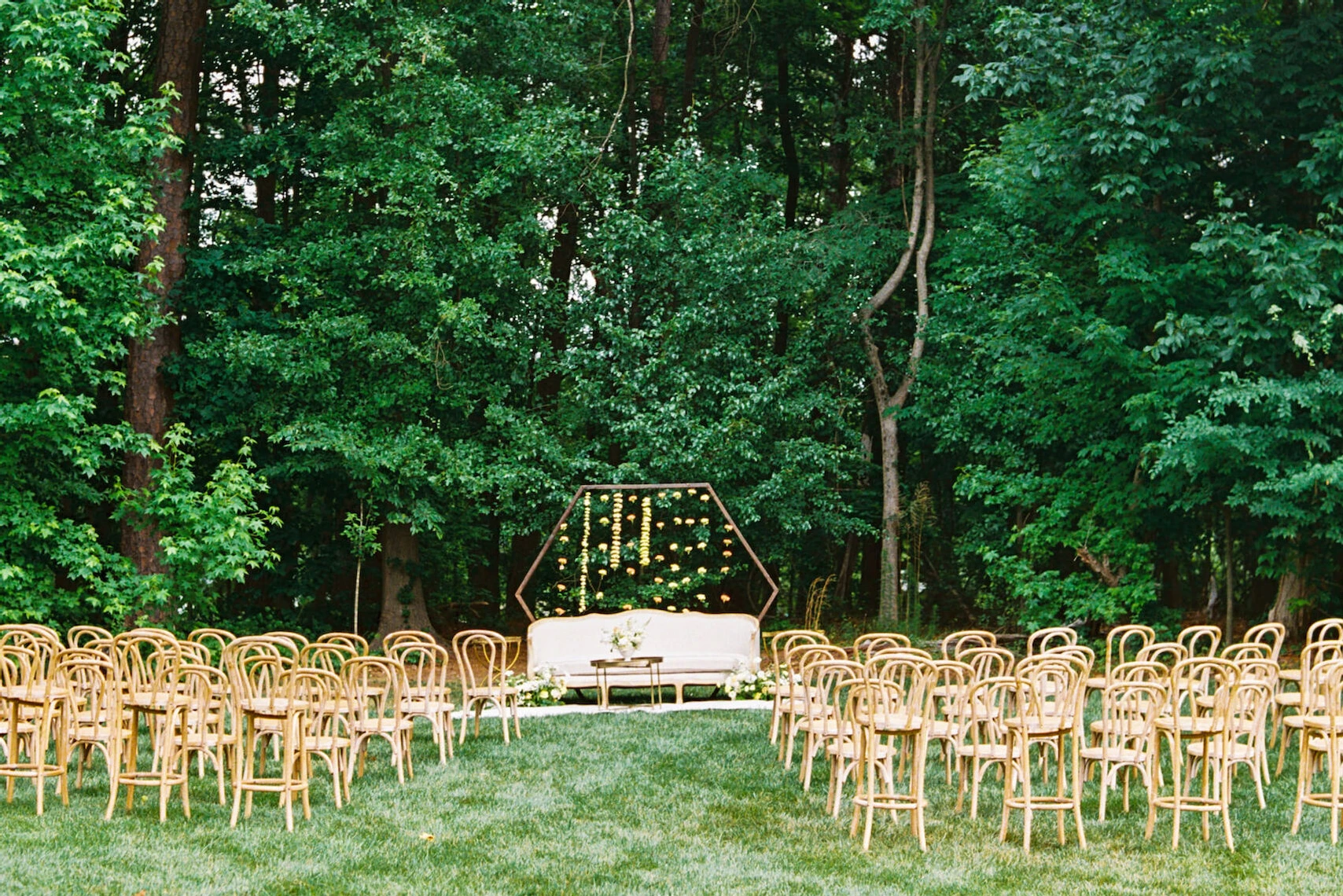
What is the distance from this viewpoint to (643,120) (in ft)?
68.8

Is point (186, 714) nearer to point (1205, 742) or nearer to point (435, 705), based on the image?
point (435, 705)

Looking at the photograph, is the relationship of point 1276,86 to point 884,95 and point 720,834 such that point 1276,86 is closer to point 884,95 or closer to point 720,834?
point 884,95

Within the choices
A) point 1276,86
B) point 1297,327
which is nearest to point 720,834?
point 1297,327

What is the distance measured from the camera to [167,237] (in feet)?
51.8

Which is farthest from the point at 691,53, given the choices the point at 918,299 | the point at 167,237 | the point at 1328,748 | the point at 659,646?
the point at 1328,748

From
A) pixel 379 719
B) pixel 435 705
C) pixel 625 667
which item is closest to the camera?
pixel 379 719

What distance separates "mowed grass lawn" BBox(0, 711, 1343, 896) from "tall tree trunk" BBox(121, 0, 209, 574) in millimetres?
7842

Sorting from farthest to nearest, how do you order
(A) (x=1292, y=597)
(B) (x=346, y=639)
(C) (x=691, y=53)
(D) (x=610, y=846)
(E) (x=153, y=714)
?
1. (C) (x=691, y=53)
2. (A) (x=1292, y=597)
3. (B) (x=346, y=639)
4. (E) (x=153, y=714)
5. (D) (x=610, y=846)

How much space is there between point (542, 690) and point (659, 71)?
10421 millimetres

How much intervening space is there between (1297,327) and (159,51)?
12579mm

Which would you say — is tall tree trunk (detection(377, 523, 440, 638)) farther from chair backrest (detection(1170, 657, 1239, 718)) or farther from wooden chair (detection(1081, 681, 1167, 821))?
chair backrest (detection(1170, 657, 1239, 718))

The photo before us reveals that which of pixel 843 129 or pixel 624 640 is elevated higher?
pixel 843 129

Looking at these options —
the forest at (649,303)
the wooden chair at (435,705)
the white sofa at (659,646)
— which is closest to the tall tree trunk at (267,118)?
the forest at (649,303)

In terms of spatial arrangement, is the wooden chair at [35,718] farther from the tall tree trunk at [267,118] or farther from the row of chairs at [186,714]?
the tall tree trunk at [267,118]
